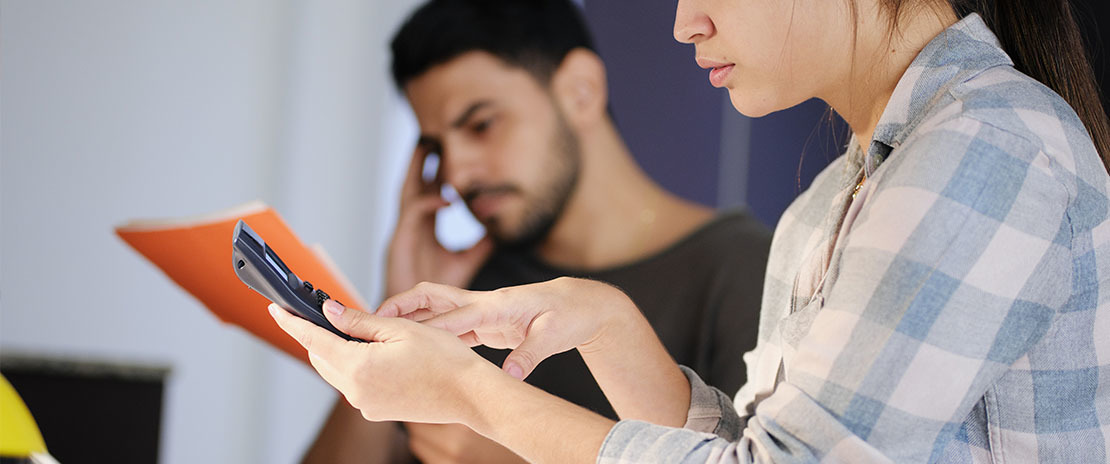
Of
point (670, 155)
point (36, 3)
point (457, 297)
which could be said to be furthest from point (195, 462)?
point (457, 297)

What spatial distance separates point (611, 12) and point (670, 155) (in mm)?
275

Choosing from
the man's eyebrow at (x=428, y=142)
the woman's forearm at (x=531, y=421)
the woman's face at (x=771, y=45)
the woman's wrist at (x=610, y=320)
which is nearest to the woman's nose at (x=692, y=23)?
the woman's face at (x=771, y=45)

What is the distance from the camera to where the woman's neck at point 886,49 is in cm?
79

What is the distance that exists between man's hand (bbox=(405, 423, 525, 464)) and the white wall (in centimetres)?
46

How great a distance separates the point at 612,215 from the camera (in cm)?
161

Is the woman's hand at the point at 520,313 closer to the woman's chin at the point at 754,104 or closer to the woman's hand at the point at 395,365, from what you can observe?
the woman's hand at the point at 395,365

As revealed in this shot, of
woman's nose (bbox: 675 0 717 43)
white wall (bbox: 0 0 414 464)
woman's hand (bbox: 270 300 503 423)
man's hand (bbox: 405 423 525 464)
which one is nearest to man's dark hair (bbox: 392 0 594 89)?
white wall (bbox: 0 0 414 464)

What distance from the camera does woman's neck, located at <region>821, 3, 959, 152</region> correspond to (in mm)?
786

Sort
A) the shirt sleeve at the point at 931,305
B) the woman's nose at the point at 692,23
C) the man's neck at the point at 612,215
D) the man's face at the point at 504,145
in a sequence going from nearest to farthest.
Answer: the shirt sleeve at the point at 931,305, the woman's nose at the point at 692,23, the man's neck at the point at 612,215, the man's face at the point at 504,145

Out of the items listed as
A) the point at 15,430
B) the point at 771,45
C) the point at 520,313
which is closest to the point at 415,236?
the point at 15,430

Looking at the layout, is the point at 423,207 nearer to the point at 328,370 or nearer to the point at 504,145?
the point at 504,145

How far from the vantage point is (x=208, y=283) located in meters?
1.08

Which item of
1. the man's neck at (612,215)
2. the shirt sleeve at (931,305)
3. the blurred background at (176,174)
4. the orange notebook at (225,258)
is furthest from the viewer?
the blurred background at (176,174)

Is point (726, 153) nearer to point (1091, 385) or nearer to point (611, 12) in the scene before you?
point (611, 12)
